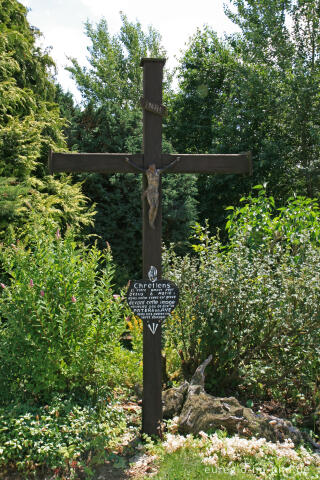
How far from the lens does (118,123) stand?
32.6 feet

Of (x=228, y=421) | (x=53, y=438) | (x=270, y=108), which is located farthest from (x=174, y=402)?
(x=270, y=108)

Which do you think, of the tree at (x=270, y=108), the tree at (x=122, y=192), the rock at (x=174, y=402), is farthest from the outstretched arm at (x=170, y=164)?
the tree at (x=270, y=108)

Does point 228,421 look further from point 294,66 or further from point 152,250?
point 294,66

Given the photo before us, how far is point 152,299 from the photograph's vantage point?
12.9 feet

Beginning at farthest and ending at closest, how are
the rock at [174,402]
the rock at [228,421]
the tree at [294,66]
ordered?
the tree at [294,66]
the rock at [174,402]
the rock at [228,421]

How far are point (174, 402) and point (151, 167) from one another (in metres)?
2.12

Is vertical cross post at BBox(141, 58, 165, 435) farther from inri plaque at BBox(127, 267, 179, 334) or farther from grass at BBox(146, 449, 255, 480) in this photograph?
grass at BBox(146, 449, 255, 480)

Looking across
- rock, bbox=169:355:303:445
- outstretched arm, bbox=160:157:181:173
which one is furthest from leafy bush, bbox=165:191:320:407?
outstretched arm, bbox=160:157:181:173

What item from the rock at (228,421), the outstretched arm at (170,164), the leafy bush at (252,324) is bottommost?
the rock at (228,421)

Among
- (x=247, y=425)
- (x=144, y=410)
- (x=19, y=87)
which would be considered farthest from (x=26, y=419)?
(x=19, y=87)

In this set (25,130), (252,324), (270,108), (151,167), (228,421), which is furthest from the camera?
(270,108)

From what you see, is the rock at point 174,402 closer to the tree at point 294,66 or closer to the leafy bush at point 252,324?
the leafy bush at point 252,324

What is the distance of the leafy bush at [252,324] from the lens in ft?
14.6

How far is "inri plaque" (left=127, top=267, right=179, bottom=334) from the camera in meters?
3.92
